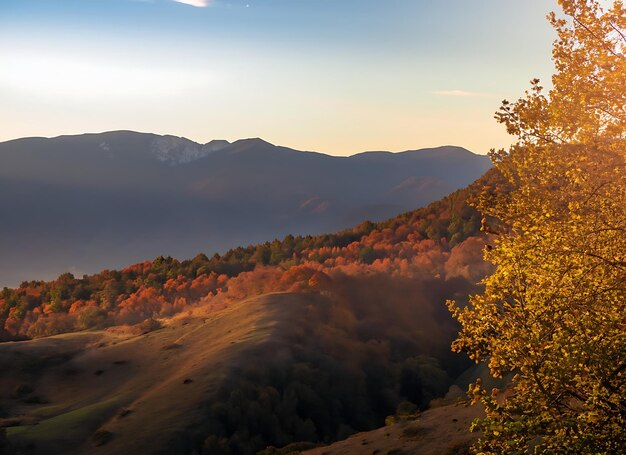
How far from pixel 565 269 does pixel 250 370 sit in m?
64.0

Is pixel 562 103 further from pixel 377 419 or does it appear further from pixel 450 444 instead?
pixel 377 419

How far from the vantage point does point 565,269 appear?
16797mm

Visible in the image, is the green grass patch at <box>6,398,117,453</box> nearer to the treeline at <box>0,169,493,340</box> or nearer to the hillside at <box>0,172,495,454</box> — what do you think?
the hillside at <box>0,172,495,454</box>

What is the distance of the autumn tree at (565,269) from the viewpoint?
15055 mm

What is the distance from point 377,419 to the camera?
267 feet

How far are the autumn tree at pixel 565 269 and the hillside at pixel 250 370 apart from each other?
44.2m

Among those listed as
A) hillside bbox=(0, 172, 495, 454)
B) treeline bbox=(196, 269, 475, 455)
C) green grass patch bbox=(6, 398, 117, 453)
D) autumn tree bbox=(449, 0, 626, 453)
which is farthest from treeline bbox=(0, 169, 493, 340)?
autumn tree bbox=(449, 0, 626, 453)

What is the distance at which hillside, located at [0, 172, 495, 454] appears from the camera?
62.8 metres

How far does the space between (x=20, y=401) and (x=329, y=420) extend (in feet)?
126

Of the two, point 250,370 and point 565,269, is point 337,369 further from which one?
point 565,269

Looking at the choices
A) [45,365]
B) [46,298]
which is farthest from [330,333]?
[46,298]

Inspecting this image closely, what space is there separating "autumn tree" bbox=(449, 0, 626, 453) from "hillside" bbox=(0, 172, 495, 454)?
145 feet

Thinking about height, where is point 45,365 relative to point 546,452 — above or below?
below

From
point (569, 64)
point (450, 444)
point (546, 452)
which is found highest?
point (569, 64)
